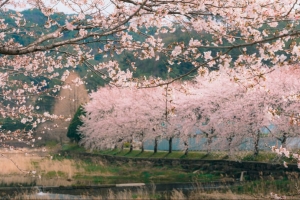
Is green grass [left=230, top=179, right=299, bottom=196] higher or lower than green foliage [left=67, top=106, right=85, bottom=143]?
lower

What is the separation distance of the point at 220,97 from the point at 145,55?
21432mm

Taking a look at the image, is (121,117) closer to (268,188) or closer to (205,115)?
(205,115)

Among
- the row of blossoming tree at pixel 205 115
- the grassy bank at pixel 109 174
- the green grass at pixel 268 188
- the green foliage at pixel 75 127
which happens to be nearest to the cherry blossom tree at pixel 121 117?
the row of blossoming tree at pixel 205 115

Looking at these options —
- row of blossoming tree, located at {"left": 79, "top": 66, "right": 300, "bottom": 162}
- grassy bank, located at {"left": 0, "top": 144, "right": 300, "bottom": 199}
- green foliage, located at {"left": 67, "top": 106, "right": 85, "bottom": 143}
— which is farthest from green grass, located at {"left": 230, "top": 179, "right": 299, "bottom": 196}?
green foliage, located at {"left": 67, "top": 106, "right": 85, "bottom": 143}

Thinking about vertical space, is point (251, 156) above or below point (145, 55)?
below

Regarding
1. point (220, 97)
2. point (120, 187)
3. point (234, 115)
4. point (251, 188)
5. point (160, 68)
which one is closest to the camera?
point (251, 188)

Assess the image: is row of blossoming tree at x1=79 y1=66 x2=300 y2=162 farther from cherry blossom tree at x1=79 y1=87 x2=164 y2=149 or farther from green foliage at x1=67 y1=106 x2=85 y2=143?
green foliage at x1=67 y1=106 x2=85 y2=143

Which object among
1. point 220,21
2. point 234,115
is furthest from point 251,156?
point 220,21

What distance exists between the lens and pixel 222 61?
15.0ft

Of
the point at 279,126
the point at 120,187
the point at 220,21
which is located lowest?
the point at 120,187

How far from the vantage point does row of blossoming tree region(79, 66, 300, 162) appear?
2064 centimetres

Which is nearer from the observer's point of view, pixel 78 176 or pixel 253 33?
pixel 253 33

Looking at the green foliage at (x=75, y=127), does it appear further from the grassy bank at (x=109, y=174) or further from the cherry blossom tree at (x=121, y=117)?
the grassy bank at (x=109, y=174)

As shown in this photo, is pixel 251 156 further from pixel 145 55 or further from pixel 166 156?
pixel 145 55
